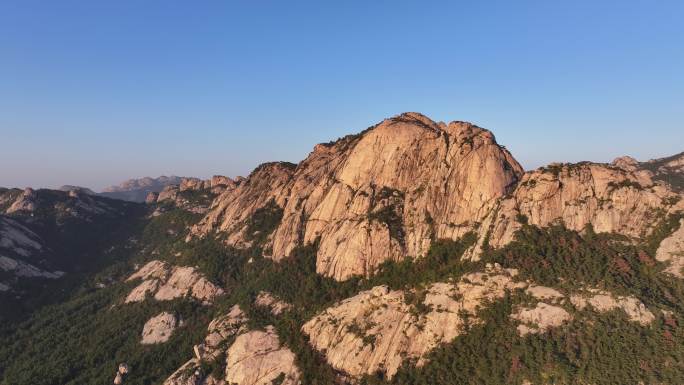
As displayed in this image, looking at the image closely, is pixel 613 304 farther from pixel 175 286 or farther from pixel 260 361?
pixel 175 286

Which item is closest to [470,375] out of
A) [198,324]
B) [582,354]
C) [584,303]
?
[582,354]

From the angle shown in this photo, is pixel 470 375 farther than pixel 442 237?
No

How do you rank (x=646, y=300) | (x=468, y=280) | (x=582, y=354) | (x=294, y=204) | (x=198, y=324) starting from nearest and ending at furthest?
(x=582, y=354) → (x=646, y=300) → (x=468, y=280) → (x=198, y=324) → (x=294, y=204)

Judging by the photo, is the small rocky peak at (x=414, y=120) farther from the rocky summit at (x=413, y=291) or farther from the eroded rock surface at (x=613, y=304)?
the eroded rock surface at (x=613, y=304)

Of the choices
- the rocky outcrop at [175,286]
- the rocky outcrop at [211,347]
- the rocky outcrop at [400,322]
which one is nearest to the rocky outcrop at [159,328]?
the rocky outcrop at [175,286]

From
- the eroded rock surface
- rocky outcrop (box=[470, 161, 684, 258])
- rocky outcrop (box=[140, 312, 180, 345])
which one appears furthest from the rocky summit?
rocky outcrop (box=[140, 312, 180, 345])

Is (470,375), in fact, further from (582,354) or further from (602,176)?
(602,176)
